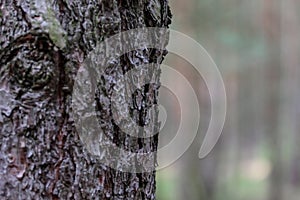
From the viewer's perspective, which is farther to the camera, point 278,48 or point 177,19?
point 278,48

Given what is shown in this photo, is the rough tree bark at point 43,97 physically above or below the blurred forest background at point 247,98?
below

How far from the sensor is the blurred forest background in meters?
7.03

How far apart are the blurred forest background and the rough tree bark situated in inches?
170

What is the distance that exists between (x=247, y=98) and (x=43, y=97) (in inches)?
594

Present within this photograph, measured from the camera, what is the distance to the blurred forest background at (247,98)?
703 centimetres

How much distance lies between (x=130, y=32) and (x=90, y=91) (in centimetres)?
14

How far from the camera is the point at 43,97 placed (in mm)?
840

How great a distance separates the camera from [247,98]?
15594mm

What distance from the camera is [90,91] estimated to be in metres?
0.88

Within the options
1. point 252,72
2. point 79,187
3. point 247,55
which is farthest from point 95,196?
point 252,72

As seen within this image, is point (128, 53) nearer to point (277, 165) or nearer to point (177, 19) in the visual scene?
point (177, 19)

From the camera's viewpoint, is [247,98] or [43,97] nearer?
[43,97]

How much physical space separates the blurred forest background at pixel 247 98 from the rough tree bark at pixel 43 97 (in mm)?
4309

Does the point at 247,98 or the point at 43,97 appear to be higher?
the point at 247,98
